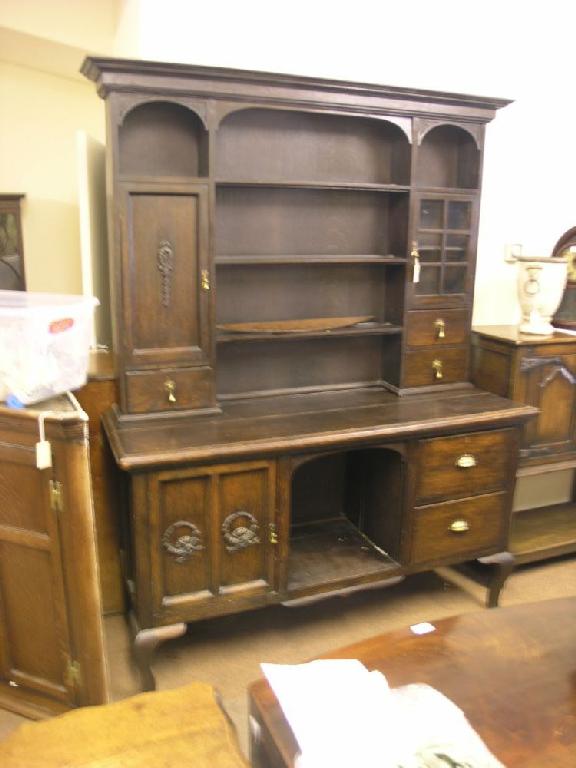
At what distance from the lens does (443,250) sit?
8.18 ft

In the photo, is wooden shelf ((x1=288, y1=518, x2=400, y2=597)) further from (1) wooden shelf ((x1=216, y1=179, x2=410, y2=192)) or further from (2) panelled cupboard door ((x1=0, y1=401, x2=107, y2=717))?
(1) wooden shelf ((x1=216, y1=179, x2=410, y2=192))

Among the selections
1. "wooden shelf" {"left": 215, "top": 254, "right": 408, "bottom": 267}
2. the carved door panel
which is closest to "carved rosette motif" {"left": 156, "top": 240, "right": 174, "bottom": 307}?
"wooden shelf" {"left": 215, "top": 254, "right": 408, "bottom": 267}

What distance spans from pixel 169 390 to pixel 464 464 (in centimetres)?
104

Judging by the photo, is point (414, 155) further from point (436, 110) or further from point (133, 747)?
point (133, 747)

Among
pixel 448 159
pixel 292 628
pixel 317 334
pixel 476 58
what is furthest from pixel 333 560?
pixel 476 58

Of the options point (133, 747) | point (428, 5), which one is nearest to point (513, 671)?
point (133, 747)

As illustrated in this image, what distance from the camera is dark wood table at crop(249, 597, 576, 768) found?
1.08 m

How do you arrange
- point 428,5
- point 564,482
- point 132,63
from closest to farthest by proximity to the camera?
point 132,63 < point 428,5 < point 564,482

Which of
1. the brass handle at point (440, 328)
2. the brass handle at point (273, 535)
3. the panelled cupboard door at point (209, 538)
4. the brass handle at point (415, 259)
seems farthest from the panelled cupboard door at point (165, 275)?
the brass handle at point (440, 328)

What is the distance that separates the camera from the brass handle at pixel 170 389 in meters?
2.16

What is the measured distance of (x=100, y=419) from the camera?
2188 mm

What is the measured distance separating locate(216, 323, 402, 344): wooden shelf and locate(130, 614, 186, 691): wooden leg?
92 centimetres

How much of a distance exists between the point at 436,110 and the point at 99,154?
3.98 ft

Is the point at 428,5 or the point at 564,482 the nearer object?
the point at 428,5
